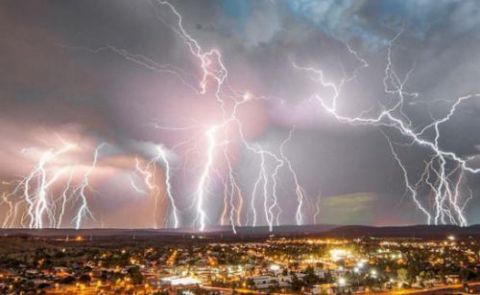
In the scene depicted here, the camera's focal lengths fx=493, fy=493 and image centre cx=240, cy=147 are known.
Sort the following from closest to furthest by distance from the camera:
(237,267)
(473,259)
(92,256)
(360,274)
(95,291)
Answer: (95,291), (360,274), (237,267), (473,259), (92,256)

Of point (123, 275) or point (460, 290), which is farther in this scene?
point (123, 275)

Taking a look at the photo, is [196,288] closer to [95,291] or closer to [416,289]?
[95,291]

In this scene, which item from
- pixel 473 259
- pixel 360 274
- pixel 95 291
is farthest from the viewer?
pixel 473 259

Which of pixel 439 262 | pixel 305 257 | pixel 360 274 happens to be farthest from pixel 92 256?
pixel 439 262

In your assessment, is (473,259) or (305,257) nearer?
(473,259)

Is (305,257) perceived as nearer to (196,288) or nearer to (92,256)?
(92,256)

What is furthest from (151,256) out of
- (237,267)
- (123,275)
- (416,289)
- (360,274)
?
(416,289)

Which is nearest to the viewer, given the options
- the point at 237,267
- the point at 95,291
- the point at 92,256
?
the point at 95,291

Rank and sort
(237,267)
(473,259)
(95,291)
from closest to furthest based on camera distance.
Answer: (95,291) → (237,267) → (473,259)
